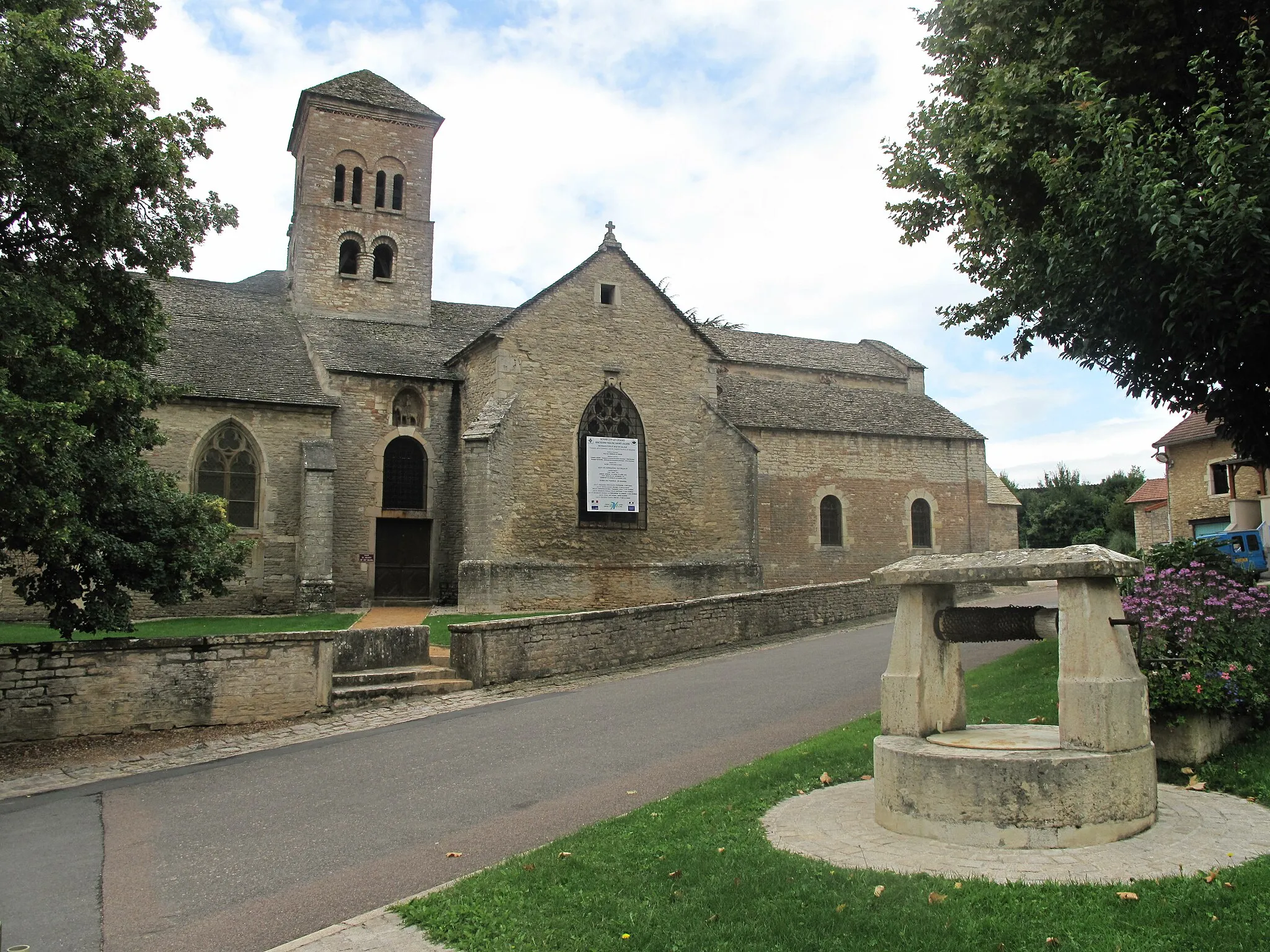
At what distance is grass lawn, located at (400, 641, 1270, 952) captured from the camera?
4422mm

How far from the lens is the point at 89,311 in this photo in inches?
474

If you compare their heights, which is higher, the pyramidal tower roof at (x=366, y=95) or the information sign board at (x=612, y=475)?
the pyramidal tower roof at (x=366, y=95)

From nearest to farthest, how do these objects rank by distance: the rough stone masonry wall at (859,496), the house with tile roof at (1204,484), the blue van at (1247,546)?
the blue van at (1247,546)
the house with tile roof at (1204,484)
the rough stone masonry wall at (859,496)

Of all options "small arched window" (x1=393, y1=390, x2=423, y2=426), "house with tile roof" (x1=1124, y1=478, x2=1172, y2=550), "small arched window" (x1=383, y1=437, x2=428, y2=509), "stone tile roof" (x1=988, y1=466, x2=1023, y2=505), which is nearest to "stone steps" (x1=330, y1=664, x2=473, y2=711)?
"small arched window" (x1=383, y1=437, x2=428, y2=509)

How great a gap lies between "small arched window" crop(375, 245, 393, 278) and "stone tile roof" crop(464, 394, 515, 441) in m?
9.78

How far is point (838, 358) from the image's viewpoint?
39.7 metres

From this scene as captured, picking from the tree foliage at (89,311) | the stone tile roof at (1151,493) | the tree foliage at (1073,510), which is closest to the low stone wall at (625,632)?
the tree foliage at (89,311)

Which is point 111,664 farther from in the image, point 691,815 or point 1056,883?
point 1056,883

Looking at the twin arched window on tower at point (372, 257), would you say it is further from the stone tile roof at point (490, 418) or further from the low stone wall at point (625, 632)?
the low stone wall at point (625, 632)

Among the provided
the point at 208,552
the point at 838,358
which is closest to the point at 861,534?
the point at 838,358

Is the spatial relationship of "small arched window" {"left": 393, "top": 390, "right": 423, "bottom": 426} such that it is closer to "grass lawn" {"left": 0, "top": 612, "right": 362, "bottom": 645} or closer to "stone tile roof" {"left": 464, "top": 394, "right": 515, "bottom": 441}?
"stone tile roof" {"left": 464, "top": 394, "right": 515, "bottom": 441}

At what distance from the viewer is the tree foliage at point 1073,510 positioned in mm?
56656

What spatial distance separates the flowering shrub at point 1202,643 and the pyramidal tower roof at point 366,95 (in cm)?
3019

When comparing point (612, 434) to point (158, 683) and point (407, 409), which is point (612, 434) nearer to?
point (407, 409)
